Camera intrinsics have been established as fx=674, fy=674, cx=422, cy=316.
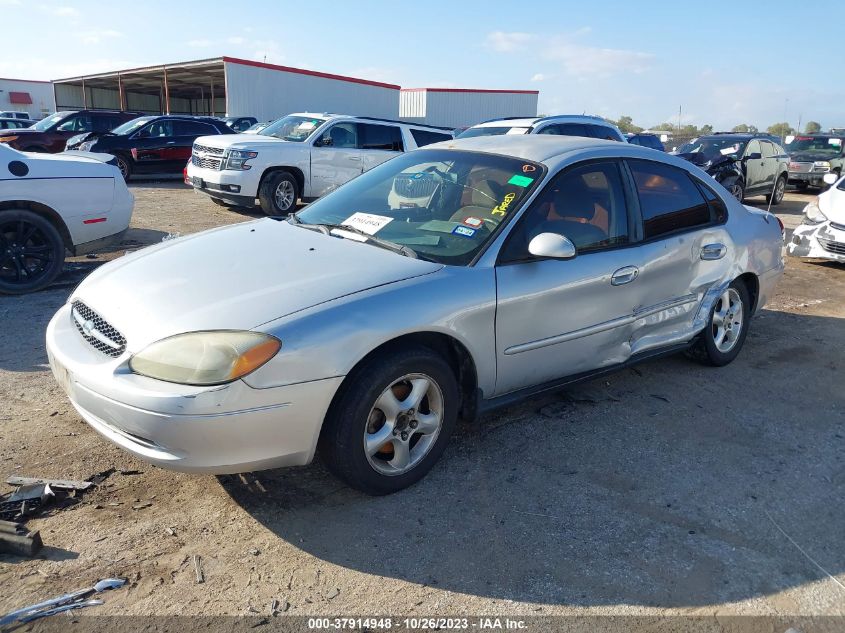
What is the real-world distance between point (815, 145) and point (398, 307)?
849 inches

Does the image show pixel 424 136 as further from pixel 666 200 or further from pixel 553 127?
pixel 666 200

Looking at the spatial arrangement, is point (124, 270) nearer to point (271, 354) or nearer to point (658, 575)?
point (271, 354)

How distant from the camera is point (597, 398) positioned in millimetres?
4469

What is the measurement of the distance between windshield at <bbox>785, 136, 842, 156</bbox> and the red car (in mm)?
19828

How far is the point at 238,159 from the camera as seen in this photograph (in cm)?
1103

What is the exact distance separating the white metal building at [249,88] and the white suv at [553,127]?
1786 cm

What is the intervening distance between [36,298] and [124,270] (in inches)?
136

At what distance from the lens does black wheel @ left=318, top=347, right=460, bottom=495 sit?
292cm

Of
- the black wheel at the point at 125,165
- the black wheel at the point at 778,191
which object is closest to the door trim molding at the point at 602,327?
A: the black wheel at the point at 778,191

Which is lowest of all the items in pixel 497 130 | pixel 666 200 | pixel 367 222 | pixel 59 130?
pixel 59 130

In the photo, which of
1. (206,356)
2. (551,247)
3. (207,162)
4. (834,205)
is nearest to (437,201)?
(551,247)

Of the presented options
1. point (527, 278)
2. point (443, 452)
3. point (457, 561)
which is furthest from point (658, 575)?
point (527, 278)

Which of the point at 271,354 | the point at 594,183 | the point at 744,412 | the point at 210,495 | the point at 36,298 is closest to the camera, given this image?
the point at 271,354

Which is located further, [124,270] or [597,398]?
[597,398]
